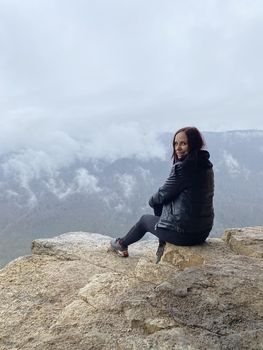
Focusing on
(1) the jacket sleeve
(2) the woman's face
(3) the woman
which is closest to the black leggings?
(3) the woman

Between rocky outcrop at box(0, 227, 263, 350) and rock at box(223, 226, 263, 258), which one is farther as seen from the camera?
rock at box(223, 226, 263, 258)

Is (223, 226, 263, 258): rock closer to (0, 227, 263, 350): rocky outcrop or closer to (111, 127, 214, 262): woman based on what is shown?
(0, 227, 263, 350): rocky outcrop

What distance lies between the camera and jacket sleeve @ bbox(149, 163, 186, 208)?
30.8 feet

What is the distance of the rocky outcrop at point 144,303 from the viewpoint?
19.6 feet

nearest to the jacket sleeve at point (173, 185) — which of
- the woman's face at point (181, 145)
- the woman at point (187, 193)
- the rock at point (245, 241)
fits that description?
the woman at point (187, 193)

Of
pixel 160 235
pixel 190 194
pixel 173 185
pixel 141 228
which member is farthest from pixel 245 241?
pixel 173 185

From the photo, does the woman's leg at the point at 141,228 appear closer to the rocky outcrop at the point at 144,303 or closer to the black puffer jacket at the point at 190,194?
the rocky outcrop at the point at 144,303

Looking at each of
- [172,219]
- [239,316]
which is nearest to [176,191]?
[172,219]

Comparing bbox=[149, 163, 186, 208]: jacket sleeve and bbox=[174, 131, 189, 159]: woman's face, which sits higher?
bbox=[174, 131, 189, 159]: woman's face

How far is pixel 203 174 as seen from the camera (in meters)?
9.45

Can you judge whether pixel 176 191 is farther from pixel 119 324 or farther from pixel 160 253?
pixel 119 324

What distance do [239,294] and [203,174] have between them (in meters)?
3.19

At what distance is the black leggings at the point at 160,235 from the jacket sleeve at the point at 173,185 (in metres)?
0.85

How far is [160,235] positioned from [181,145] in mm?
2444
